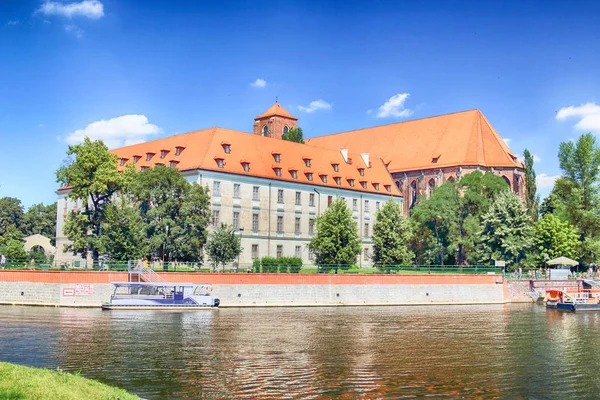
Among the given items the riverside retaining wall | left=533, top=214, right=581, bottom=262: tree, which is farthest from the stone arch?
left=533, top=214, right=581, bottom=262: tree

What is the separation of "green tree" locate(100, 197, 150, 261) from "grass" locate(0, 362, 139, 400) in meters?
38.3

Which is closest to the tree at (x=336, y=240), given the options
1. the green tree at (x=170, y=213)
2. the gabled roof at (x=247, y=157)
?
the gabled roof at (x=247, y=157)

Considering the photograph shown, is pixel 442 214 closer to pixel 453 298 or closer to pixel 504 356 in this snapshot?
pixel 453 298

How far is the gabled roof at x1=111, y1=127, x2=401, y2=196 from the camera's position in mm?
69688

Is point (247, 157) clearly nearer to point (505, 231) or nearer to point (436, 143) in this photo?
point (505, 231)

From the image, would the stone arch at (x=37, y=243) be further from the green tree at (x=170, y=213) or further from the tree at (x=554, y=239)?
the tree at (x=554, y=239)

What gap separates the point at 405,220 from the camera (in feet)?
229

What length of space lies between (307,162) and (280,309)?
3050 centimetres

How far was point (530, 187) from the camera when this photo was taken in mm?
92000

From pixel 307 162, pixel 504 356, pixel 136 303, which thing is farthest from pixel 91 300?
pixel 307 162

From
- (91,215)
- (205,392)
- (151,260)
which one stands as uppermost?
(91,215)

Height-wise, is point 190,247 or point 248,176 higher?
point 248,176

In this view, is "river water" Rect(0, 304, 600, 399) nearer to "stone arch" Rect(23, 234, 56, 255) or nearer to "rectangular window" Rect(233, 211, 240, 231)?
"rectangular window" Rect(233, 211, 240, 231)

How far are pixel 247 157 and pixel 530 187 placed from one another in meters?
41.1
